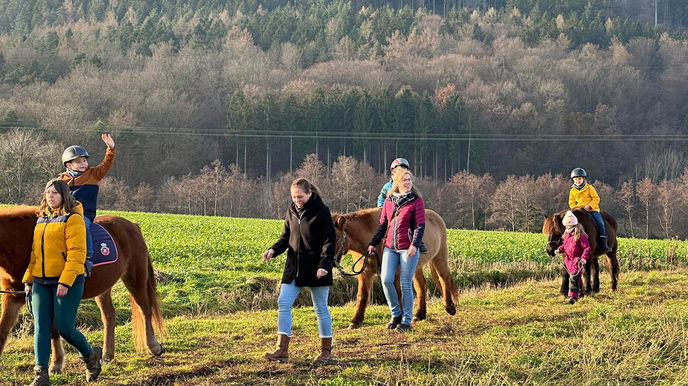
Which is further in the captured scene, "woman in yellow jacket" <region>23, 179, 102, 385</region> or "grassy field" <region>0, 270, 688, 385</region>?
"grassy field" <region>0, 270, 688, 385</region>

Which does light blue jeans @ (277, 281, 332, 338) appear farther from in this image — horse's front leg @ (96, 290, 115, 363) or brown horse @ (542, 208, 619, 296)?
brown horse @ (542, 208, 619, 296)

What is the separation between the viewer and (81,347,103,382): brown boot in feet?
24.8

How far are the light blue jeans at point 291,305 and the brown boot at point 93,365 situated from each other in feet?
6.06

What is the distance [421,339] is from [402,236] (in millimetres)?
1325

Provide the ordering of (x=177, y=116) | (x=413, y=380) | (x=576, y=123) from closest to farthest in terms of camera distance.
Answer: (x=413, y=380), (x=177, y=116), (x=576, y=123)

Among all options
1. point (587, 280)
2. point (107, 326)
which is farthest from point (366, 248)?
point (587, 280)

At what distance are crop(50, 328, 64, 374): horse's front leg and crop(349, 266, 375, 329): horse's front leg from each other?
13.0 feet

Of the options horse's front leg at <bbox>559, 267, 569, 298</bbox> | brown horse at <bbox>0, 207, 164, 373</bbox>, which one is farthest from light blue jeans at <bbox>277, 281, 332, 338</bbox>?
horse's front leg at <bbox>559, 267, 569, 298</bbox>

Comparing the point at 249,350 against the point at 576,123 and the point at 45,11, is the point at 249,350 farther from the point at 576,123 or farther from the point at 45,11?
the point at 45,11

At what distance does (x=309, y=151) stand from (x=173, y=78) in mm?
17159

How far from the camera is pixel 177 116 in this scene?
73000 mm

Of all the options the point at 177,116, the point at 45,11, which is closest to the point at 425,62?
the point at 177,116

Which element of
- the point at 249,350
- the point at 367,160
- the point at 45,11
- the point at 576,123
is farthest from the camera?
the point at 45,11

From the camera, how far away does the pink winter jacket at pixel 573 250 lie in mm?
13648
